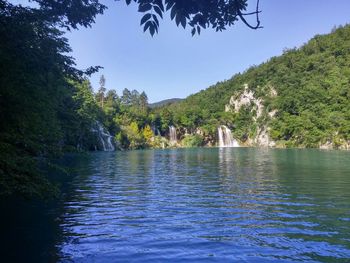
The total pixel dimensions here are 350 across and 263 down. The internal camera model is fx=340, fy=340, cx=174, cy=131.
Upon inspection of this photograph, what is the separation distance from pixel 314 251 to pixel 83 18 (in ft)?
41.0

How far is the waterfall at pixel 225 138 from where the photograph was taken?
5709 inches

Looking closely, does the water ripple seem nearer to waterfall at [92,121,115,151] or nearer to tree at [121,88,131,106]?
waterfall at [92,121,115,151]

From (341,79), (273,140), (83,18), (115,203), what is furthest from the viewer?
(273,140)

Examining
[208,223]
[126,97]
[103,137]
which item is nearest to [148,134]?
[103,137]

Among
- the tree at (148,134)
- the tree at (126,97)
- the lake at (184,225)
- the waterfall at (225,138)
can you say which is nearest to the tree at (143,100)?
the tree at (126,97)

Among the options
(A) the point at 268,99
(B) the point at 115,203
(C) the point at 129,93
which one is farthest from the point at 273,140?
(B) the point at 115,203

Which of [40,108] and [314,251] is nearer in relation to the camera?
[314,251]

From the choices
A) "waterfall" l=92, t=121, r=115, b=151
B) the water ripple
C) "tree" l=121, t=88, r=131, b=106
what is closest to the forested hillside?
"tree" l=121, t=88, r=131, b=106

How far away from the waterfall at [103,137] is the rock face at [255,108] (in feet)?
203

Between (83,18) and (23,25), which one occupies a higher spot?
(83,18)

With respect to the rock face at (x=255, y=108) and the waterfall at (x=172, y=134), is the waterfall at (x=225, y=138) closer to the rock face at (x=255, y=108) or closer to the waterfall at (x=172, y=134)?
the rock face at (x=255, y=108)

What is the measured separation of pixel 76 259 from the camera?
8.94m

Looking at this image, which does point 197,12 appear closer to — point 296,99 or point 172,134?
point 296,99

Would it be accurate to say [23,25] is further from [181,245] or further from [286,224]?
[286,224]
